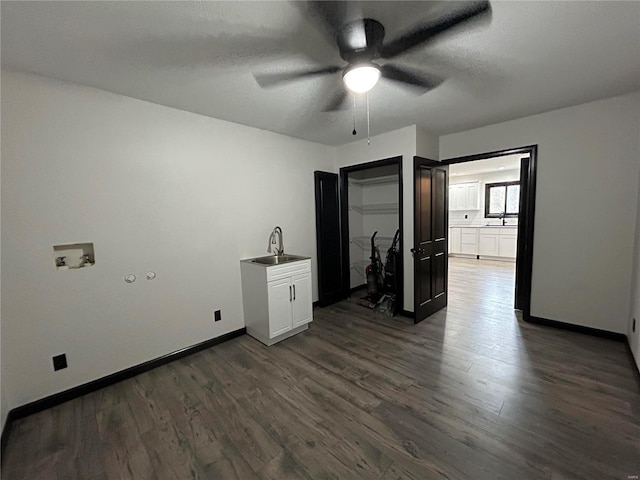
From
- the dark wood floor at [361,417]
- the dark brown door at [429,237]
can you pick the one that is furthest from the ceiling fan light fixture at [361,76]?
the dark wood floor at [361,417]

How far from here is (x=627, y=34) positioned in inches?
64.0

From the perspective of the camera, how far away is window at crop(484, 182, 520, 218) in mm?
7359

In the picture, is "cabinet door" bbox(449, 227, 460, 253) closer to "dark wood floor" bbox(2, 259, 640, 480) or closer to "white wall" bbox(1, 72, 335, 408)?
"dark wood floor" bbox(2, 259, 640, 480)

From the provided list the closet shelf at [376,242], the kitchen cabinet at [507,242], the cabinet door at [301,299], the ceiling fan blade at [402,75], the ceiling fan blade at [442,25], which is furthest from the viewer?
the kitchen cabinet at [507,242]

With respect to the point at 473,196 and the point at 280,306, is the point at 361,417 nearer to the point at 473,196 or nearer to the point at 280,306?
the point at 280,306

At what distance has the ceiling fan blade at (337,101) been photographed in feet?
7.34

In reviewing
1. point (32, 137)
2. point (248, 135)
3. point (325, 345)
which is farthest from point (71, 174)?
point (325, 345)

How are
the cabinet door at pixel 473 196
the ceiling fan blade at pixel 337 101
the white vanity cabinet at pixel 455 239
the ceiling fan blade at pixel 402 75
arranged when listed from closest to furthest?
1. the ceiling fan blade at pixel 402 75
2. the ceiling fan blade at pixel 337 101
3. the cabinet door at pixel 473 196
4. the white vanity cabinet at pixel 455 239

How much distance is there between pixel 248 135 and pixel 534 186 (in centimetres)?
349

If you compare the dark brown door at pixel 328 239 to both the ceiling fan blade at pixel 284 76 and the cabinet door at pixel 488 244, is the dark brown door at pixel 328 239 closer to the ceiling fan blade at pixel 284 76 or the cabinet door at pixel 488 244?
the ceiling fan blade at pixel 284 76

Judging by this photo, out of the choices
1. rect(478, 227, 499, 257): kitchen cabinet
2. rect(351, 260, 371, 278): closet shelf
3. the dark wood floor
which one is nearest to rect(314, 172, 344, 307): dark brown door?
rect(351, 260, 371, 278): closet shelf

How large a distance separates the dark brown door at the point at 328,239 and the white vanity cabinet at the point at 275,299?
0.83 meters

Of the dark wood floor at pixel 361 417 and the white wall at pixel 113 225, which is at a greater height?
the white wall at pixel 113 225

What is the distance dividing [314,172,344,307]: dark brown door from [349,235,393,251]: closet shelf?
2.58 feet
